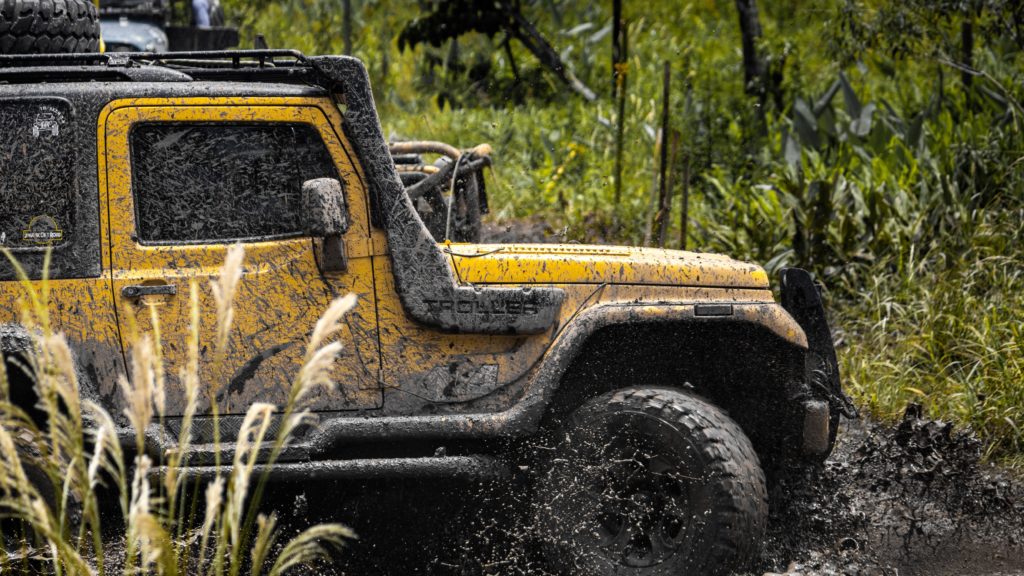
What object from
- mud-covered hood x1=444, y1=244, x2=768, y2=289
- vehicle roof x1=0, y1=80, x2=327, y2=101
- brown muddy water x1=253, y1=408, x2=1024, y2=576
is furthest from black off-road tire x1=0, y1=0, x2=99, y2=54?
brown muddy water x1=253, y1=408, x2=1024, y2=576

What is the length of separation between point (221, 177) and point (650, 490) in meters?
1.86

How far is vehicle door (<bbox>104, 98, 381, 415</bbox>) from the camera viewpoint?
4125mm

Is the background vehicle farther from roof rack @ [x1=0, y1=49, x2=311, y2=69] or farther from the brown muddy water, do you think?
the brown muddy water

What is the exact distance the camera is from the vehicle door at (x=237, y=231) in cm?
412

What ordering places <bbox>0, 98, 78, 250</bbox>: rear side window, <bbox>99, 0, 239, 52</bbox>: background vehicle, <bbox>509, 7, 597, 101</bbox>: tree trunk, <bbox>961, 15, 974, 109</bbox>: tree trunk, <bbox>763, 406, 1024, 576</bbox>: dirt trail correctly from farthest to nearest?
1. <bbox>509, 7, 597, 101</bbox>: tree trunk
2. <bbox>99, 0, 239, 52</bbox>: background vehicle
3. <bbox>961, 15, 974, 109</bbox>: tree trunk
4. <bbox>763, 406, 1024, 576</bbox>: dirt trail
5. <bbox>0, 98, 78, 250</bbox>: rear side window

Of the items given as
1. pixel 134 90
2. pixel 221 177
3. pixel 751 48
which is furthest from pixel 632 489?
pixel 751 48

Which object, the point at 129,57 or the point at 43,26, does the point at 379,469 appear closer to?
the point at 129,57

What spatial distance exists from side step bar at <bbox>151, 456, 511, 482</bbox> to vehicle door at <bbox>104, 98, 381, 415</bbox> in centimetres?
24

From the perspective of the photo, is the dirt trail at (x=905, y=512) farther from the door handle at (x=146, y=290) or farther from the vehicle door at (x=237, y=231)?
the door handle at (x=146, y=290)

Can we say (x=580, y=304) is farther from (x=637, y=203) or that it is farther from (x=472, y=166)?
(x=637, y=203)

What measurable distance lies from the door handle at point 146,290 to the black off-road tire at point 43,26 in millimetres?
1129

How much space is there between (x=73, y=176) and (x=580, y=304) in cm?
179

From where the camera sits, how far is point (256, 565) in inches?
92.0

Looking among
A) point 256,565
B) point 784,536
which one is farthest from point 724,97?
point 256,565
